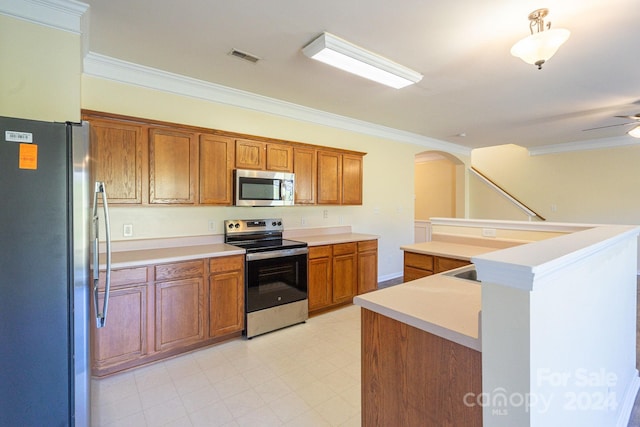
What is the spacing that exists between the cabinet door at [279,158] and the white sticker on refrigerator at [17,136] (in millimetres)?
2206

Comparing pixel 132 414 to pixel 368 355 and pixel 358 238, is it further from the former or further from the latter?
pixel 358 238

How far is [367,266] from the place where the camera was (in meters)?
4.08

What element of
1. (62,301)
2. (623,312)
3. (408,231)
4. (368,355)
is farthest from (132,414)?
(408,231)

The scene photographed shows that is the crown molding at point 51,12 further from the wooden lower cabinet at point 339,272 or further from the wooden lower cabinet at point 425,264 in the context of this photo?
the wooden lower cabinet at point 425,264

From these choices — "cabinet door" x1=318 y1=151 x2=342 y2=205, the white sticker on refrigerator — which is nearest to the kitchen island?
the white sticker on refrigerator

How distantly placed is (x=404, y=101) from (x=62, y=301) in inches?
146

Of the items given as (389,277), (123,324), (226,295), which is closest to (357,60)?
(226,295)

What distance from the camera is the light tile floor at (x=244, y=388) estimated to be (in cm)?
196

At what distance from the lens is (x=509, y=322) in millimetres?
885

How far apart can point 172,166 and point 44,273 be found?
163cm

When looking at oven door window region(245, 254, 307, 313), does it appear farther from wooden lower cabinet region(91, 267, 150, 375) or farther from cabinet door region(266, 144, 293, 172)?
cabinet door region(266, 144, 293, 172)

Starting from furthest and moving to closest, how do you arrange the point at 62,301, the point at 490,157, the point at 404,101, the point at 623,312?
the point at 490,157 → the point at 404,101 → the point at 623,312 → the point at 62,301

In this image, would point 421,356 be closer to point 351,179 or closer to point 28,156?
point 28,156

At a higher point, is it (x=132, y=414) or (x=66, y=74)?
(x=66, y=74)
